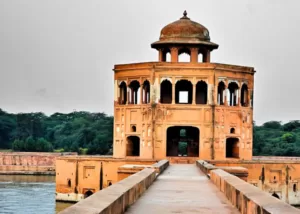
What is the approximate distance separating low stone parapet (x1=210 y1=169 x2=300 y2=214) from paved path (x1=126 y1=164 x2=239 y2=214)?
0.44 ft

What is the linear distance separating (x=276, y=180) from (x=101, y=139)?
120ft

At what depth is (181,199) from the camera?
1138 cm

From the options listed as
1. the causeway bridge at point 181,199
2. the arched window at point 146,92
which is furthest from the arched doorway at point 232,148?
the causeway bridge at point 181,199

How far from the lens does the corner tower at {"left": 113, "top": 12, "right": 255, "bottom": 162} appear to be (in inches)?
1239

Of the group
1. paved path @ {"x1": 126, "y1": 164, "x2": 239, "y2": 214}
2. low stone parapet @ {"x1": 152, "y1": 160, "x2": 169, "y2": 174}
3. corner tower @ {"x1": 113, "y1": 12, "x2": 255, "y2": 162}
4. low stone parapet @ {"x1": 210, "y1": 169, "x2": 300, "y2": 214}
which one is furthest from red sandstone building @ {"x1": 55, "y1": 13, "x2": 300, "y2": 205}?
low stone parapet @ {"x1": 210, "y1": 169, "x2": 300, "y2": 214}

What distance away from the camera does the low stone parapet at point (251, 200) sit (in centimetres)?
735

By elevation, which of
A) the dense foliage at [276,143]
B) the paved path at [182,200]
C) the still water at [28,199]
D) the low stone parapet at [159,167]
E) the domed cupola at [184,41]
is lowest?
the still water at [28,199]

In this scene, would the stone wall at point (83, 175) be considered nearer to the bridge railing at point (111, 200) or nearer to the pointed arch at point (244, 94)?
the pointed arch at point (244, 94)

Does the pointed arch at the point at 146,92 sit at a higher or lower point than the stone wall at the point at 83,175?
higher

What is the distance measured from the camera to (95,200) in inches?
307

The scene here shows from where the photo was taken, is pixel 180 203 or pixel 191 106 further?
pixel 191 106

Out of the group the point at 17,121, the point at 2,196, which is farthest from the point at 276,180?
the point at 17,121

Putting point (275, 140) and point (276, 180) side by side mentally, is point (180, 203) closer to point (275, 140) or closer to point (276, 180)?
point (276, 180)

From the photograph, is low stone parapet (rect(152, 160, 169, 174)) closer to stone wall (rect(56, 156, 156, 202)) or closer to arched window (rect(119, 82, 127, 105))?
stone wall (rect(56, 156, 156, 202))
